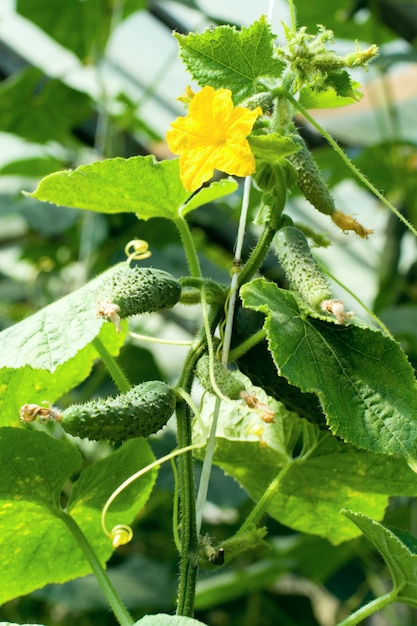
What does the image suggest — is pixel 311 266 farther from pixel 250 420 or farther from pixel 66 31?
pixel 66 31

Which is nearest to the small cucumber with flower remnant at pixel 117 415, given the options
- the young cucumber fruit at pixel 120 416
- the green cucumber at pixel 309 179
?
the young cucumber fruit at pixel 120 416

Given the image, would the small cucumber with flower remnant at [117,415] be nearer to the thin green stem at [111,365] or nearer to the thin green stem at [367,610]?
the thin green stem at [111,365]

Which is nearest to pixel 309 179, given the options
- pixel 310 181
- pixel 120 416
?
pixel 310 181

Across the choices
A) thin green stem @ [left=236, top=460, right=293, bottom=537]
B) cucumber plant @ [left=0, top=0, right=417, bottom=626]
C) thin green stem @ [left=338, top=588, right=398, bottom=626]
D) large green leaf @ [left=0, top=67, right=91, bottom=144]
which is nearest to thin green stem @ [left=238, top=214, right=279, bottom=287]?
cucumber plant @ [left=0, top=0, right=417, bottom=626]

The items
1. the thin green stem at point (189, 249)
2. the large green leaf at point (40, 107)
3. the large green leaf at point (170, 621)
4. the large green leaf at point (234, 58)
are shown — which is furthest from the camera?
the large green leaf at point (40, 107)

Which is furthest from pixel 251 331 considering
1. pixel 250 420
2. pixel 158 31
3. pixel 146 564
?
pixel 158 31

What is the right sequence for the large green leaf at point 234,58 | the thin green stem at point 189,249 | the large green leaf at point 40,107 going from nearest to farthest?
1. the large green leaf at point 234,58
2. the thin green stem at point 189,249
3. the large green leaf at point 40,107

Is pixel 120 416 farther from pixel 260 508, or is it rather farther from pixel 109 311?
pixel 260 508

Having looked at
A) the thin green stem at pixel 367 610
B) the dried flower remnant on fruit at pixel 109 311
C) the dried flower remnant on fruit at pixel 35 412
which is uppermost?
the dried flower remnant on fruit at pixel 109 311
